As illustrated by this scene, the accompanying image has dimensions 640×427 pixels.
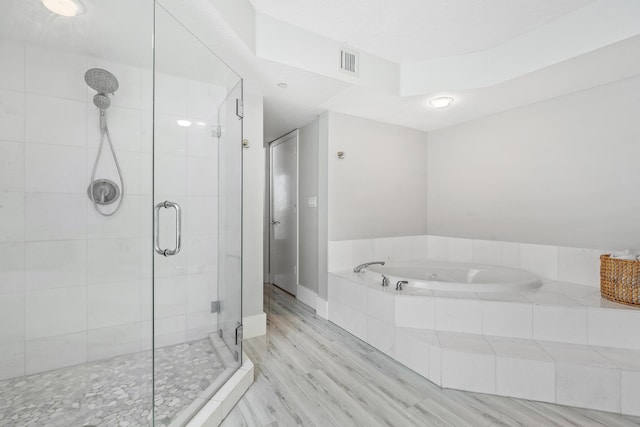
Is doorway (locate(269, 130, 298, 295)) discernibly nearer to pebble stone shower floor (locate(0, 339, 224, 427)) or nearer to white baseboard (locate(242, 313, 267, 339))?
white baseboard (locate(242, 313, 267, 339))

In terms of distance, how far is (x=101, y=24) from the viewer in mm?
1670

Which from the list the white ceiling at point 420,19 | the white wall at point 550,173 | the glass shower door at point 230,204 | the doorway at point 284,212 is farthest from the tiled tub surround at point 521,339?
the white ceiling at point 420,19

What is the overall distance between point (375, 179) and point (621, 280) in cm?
208

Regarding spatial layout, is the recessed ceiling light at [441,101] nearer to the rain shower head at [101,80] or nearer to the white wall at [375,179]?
the white wall at [375,179]

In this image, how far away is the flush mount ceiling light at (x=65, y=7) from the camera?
1.53 metres

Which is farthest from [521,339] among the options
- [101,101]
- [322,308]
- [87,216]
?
[101,101]

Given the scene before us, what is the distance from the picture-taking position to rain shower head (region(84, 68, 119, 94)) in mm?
1812

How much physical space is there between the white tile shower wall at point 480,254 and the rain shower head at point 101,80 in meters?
2.14

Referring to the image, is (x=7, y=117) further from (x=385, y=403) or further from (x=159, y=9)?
(x=385, y=403)

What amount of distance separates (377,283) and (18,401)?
7.53ft

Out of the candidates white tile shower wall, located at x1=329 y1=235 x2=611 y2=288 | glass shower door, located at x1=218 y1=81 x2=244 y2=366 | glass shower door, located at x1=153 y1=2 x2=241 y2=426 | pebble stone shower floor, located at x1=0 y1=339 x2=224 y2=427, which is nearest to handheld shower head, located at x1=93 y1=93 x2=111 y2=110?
glass shower door, located at x1=153 y1=2 x2=241 y2=426

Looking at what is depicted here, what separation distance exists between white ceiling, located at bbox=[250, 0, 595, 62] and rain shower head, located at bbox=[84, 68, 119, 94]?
1.04 metres

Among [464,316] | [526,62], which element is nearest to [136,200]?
[464,316]

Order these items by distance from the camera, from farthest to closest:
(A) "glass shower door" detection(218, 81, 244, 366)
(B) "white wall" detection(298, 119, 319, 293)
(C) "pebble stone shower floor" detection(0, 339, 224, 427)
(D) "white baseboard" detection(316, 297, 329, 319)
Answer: (B) "white wall" detection(298, 119, 319, 293) → (D) "white baseboard" detection(316, 297, 329, 319) → (A) "glass shower door" detection(218, 81, 244, 366) → (C) "pebble stone shower floor" detection(0, 339, 224, 427)
